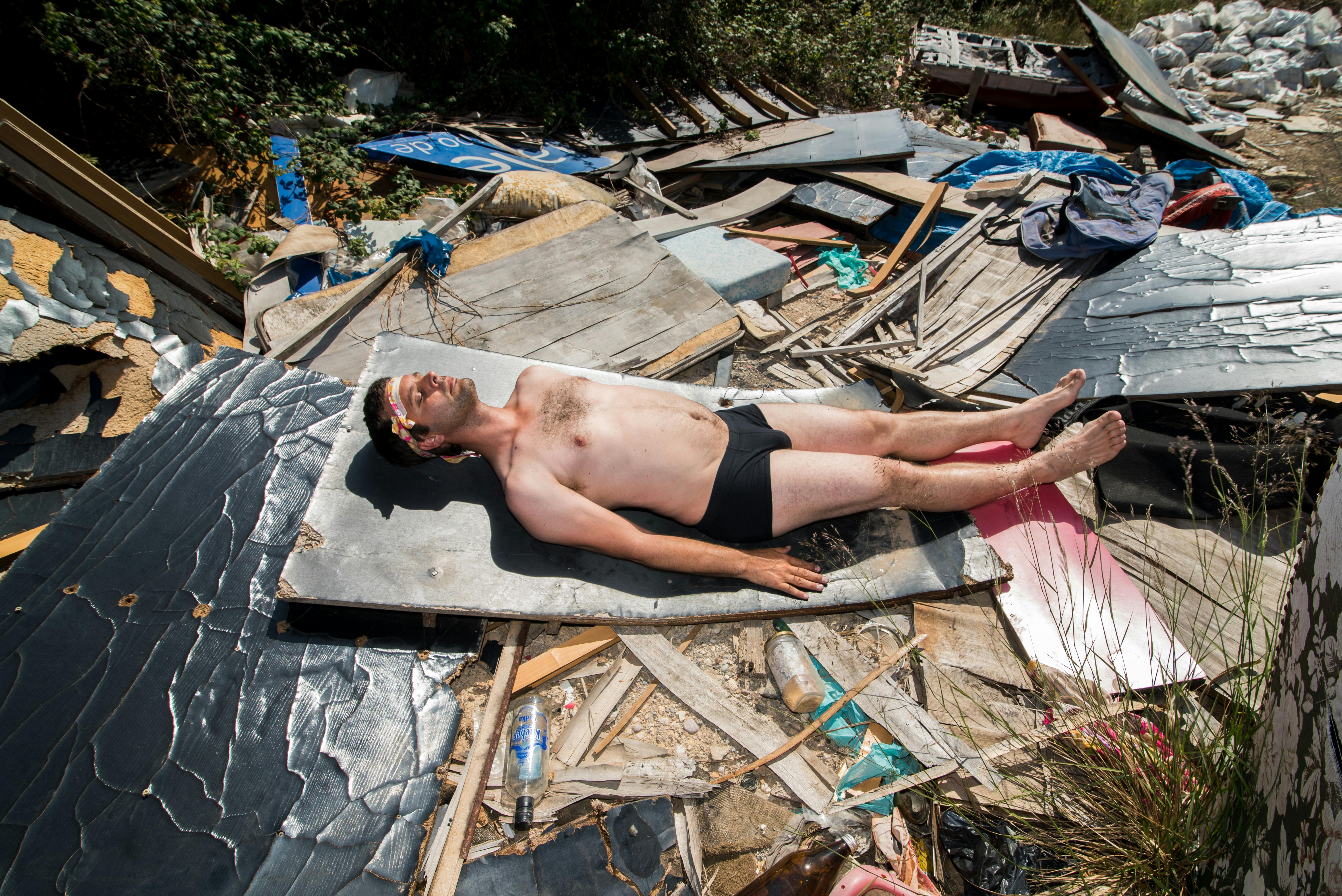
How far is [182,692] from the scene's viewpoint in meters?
2.40

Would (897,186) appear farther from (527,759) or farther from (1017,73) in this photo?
(527,759)

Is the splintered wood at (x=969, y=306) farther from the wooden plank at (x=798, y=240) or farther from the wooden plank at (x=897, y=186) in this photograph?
the wooden plank at (x=798, y=240)

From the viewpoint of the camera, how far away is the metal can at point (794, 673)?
2.71 meters

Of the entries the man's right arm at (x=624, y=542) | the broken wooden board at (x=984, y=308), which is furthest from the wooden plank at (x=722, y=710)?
the broken wooden board at (x=984, y=308)

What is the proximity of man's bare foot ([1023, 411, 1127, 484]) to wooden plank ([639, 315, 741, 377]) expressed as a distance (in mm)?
2036

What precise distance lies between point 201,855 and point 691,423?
8.05 ft

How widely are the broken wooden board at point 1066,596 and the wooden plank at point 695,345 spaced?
170 centimetres

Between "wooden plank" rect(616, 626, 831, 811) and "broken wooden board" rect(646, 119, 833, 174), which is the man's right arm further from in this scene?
"broken wooden board" rect(646, 119, 833, 174)

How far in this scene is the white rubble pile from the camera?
30.6 feet

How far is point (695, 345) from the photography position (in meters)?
4.19

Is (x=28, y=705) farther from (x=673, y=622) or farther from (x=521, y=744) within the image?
(x=673, y=622)

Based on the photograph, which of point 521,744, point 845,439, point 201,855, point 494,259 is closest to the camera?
point 201,855

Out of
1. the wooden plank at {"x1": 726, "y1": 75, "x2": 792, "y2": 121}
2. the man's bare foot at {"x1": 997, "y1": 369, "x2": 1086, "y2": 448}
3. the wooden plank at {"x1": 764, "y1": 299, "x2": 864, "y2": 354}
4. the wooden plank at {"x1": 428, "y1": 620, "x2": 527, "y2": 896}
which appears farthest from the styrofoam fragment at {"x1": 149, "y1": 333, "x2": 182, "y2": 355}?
the wooden plank at {"x1": 726, "y1": 75, "x2": 792, "y2": 121}

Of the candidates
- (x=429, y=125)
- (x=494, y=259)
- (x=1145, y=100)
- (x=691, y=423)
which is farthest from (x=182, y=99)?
(x=1145, y=100)
